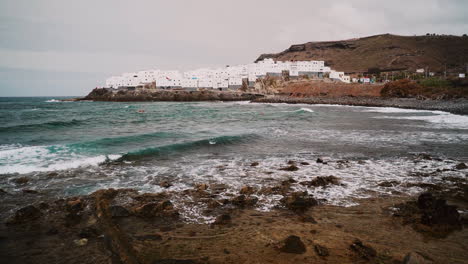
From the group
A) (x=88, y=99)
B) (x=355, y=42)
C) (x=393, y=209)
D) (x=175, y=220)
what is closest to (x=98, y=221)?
(x=175, y=220)

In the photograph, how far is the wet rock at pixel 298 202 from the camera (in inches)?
257

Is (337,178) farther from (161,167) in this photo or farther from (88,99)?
(88,99)

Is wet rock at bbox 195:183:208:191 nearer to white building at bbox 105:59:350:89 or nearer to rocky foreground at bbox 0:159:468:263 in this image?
rocky foreground at bbox 0:159:468:263

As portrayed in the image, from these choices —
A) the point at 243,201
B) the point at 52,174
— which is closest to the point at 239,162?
the point at 243,201

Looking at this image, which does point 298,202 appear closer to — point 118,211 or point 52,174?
point 118,211

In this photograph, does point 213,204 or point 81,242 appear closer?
point 81,242

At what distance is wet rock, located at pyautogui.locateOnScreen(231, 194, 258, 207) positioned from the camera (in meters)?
6.87

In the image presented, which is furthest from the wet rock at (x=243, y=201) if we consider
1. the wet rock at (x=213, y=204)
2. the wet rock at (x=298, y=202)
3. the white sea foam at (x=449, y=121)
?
the white sea foam at (x=449, y=121)

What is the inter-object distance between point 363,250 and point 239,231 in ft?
7.40

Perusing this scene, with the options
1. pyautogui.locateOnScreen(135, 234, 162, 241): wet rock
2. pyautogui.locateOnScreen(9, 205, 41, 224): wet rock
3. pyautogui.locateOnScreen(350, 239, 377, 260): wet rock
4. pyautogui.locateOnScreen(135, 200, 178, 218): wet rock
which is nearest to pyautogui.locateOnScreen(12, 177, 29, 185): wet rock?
pyautogui.locateOnScreen(9, 205, 41, 224): wet rock

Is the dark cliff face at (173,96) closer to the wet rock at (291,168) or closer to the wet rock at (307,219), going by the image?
the wet rock at (291,168)

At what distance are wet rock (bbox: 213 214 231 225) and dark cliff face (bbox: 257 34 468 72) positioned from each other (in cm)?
11197

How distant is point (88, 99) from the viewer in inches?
3912

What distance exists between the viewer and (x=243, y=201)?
7004 mm
